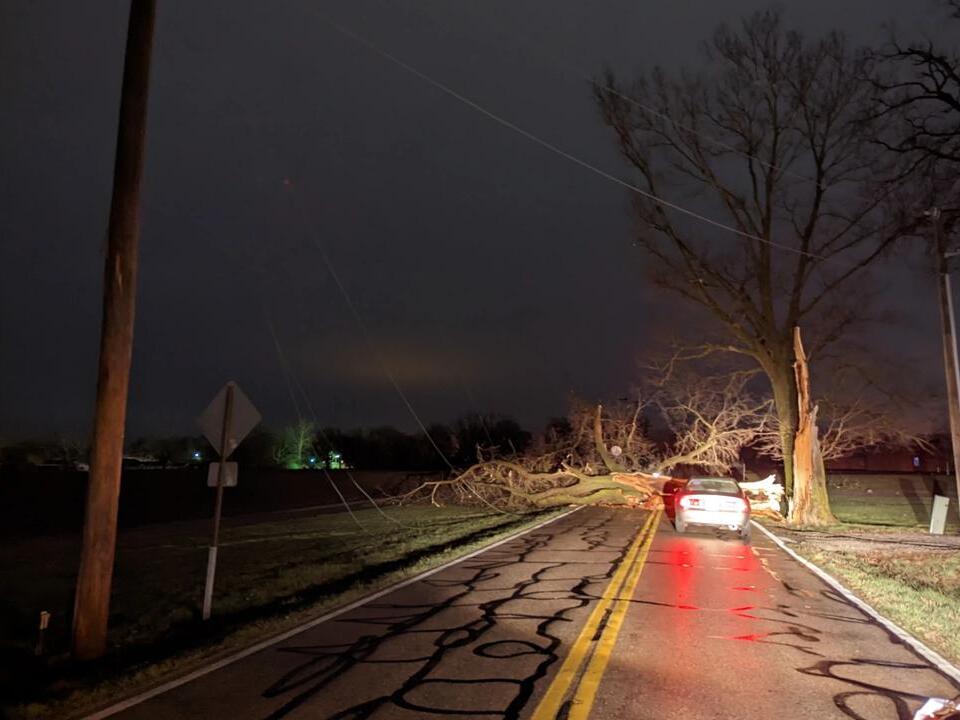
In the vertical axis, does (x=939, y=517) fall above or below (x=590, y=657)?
above

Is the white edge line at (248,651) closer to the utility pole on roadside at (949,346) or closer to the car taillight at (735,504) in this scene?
the car taillight at (735,504)

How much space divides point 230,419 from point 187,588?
378 centimetres

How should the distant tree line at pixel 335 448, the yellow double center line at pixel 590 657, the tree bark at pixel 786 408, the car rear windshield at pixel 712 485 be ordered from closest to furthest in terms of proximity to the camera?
the yellow double center line at pixel 590 657, the car rear windshield at pixel 712 485, the tree bark at pixel 786 408, the distant tree line at pixel 335 448

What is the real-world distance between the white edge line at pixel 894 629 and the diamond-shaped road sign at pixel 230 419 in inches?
303

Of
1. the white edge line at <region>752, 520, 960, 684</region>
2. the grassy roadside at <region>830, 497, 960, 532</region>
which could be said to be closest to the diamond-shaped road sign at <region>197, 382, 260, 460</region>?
the white edge line at <region>752, 520, 960, 684</region>

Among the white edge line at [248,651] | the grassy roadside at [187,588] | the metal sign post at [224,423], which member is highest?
the metal sign post at [224,423]

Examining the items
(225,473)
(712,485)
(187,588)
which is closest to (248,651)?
(225,473)

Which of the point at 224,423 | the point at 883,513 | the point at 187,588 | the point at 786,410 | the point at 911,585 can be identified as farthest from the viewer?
the point at 883,513

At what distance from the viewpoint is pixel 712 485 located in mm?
Answer: 18562

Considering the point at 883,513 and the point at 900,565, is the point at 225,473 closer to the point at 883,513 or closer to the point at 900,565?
the point at 900,565

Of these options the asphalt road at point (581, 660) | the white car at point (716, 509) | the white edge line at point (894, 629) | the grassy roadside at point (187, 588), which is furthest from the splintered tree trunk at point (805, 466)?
the asphalt road at point (581, 660)

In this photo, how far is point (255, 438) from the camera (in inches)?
3447

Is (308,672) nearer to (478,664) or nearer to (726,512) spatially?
(478,664)

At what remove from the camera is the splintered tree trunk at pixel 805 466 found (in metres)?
23.9
